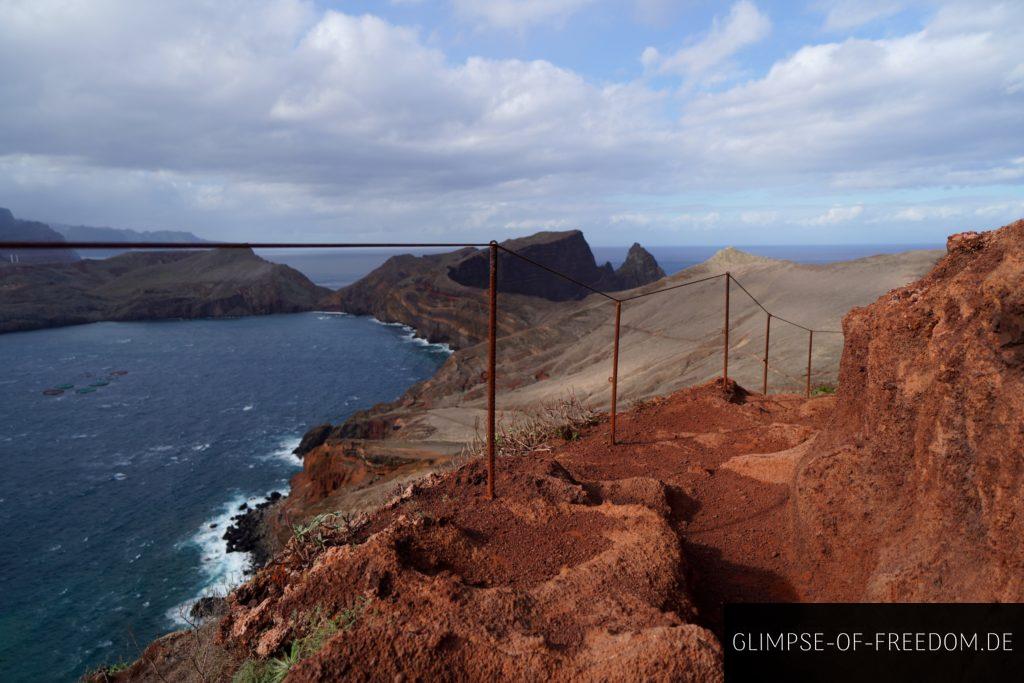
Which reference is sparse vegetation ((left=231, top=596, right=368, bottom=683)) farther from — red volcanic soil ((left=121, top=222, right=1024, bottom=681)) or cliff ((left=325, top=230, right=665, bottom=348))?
cliff ((left=325, top=230, right=665, bottom=348))

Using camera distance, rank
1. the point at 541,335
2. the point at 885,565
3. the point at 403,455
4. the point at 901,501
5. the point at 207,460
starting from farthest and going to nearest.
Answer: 1. the point at 541,335
2. the point at 207,460
3. the point at 403,455
4. the point at 901,501
5. the point at 885,565

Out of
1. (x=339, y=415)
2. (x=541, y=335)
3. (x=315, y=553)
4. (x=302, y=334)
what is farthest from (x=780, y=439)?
(x=302, y=334)

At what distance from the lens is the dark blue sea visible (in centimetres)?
2044

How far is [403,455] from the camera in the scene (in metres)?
24.9

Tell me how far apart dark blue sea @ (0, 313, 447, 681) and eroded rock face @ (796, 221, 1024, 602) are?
7.31 metres

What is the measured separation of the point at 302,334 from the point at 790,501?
274 feet

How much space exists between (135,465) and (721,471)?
3568cm

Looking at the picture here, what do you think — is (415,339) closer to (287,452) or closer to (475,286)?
(475,286)

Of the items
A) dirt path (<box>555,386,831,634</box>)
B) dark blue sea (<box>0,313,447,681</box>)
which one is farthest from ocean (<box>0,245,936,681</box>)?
dirt path (<box>555,386,831,634</box>)

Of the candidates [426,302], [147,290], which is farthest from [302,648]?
[147,290]

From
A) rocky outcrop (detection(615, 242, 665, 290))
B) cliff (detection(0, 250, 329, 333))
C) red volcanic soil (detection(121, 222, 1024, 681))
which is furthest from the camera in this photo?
rocky outcrop (detection(615, 242, 665, 290))

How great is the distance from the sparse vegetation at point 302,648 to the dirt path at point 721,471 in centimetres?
321

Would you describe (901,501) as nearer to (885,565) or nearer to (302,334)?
(885,565)

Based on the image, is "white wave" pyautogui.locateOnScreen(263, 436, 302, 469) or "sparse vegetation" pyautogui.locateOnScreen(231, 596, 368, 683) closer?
"sparse vegetation" pyautogui.locateOnScreen(231, 596, 368, 683)
